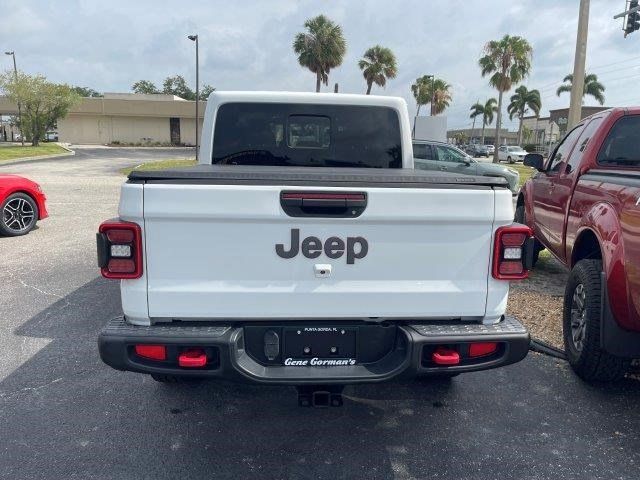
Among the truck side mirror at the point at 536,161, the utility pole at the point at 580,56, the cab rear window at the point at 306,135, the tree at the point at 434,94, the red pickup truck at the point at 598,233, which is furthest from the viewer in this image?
the tree at the point at 434,94

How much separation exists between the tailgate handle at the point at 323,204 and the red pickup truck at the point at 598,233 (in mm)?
1738

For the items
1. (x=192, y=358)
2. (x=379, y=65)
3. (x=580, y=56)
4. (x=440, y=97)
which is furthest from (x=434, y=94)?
(x=192, y=358)

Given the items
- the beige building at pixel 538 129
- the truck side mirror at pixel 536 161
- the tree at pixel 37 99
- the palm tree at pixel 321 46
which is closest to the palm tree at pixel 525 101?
the beige building at pixel 538 129

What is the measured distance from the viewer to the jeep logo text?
103 inches

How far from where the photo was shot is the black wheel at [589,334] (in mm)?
3697

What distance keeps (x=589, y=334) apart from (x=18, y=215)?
8.69 metres

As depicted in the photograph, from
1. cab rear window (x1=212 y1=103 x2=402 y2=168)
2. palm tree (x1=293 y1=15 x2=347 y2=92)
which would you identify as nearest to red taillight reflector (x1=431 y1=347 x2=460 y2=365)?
cab rear window (x1=212 y1=103 x2=402 y2=168)

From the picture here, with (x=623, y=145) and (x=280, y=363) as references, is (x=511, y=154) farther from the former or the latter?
A: (x=280, y=363)

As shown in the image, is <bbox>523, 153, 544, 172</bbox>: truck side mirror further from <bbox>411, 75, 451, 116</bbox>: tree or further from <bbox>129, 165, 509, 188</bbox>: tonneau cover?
<bbox>411, 75, 451, 116</bbox>: tree

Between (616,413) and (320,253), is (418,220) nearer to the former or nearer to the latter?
(320,253)

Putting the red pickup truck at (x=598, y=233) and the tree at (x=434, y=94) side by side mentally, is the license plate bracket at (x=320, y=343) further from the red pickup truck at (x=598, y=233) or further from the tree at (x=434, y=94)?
the tree at (x=434, y=94)

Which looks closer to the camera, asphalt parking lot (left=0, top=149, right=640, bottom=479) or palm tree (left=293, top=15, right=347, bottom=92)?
asphalt parking lot (left=0, top=149, right=640, bottom=479)

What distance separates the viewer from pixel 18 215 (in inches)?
350

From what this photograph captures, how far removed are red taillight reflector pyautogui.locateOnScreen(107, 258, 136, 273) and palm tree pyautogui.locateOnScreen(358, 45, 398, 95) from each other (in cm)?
4596
